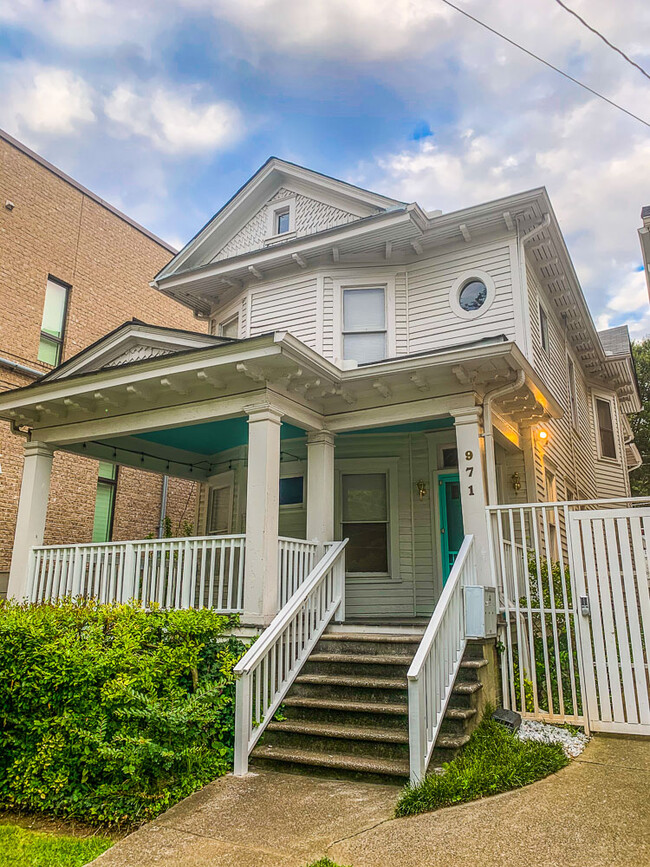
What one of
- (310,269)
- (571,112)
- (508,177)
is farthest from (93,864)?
(508,177)

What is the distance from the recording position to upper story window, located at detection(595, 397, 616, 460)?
16.4 meters

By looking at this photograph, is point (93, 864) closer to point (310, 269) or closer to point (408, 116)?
point (310, 269)

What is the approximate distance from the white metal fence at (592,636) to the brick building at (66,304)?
10.1 metres

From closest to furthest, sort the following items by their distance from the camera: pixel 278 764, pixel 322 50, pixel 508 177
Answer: pixel 278 764, pixel 322 50, pixel 508 177

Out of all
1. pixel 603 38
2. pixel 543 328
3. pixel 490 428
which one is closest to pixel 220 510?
pixel 490 428

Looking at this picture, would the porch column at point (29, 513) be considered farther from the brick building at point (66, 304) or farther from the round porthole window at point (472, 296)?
the round porthole window at point (472, 296)

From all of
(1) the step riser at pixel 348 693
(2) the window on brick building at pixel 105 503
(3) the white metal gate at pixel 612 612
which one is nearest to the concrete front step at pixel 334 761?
(1) the step riser at pixel 348 693

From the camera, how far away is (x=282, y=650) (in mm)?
5824

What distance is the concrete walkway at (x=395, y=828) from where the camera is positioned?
3318 millimetres

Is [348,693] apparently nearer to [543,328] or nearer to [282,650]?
[282,650]

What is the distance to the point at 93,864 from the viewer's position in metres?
3.46

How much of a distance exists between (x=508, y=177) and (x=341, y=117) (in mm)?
9222

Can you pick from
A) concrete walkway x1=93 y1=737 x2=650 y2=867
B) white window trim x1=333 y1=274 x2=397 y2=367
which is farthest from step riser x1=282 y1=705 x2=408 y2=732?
white window trim x1=333 y1=274 x2=397 y2=367

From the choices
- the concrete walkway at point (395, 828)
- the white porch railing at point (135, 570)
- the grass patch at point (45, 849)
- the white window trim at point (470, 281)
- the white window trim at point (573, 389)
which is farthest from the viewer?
the white window trim at point (573, 389)
